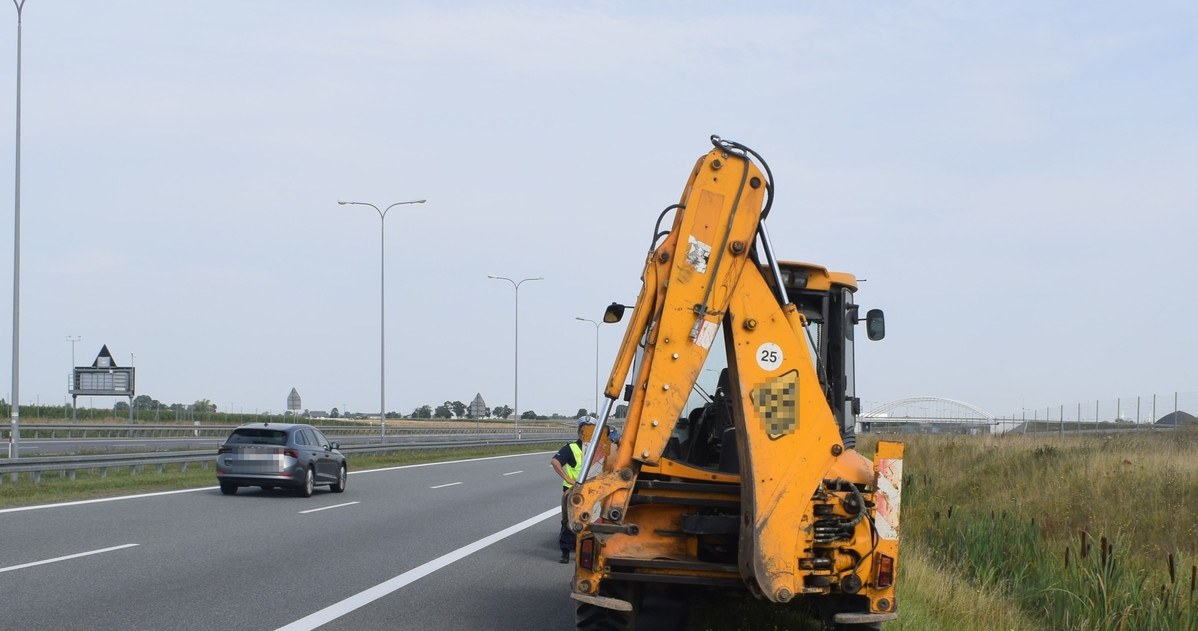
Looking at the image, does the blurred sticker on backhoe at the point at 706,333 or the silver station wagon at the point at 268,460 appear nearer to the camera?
the blurred sticker on backhoe at the point at 706,333

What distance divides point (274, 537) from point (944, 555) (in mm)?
7988

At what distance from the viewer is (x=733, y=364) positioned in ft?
23.9

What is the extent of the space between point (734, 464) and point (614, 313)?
4.34 feet

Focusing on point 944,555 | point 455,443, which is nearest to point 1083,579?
point 944,555

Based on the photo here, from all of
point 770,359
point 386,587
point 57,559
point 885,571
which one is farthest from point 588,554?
point 57,559

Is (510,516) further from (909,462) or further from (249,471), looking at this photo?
(909,462)

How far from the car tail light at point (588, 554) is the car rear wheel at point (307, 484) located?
16761 millimetres

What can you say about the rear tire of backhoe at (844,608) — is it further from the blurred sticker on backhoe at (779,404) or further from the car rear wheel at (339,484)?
the car rear wheel at (339,484)

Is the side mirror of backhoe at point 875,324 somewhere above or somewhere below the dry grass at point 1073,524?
above

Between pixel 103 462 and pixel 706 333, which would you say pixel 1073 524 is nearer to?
pixel 706 333

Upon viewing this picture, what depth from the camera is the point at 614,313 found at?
8414 millimetres

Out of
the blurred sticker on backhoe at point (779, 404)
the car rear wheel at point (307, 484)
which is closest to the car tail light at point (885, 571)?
the blurred sticker on backhoe at point (779, 404)

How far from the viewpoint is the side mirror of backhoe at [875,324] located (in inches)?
362

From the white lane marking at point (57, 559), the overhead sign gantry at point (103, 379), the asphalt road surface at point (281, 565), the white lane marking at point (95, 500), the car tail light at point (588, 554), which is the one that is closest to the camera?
the car tail light at point (588, 554)
